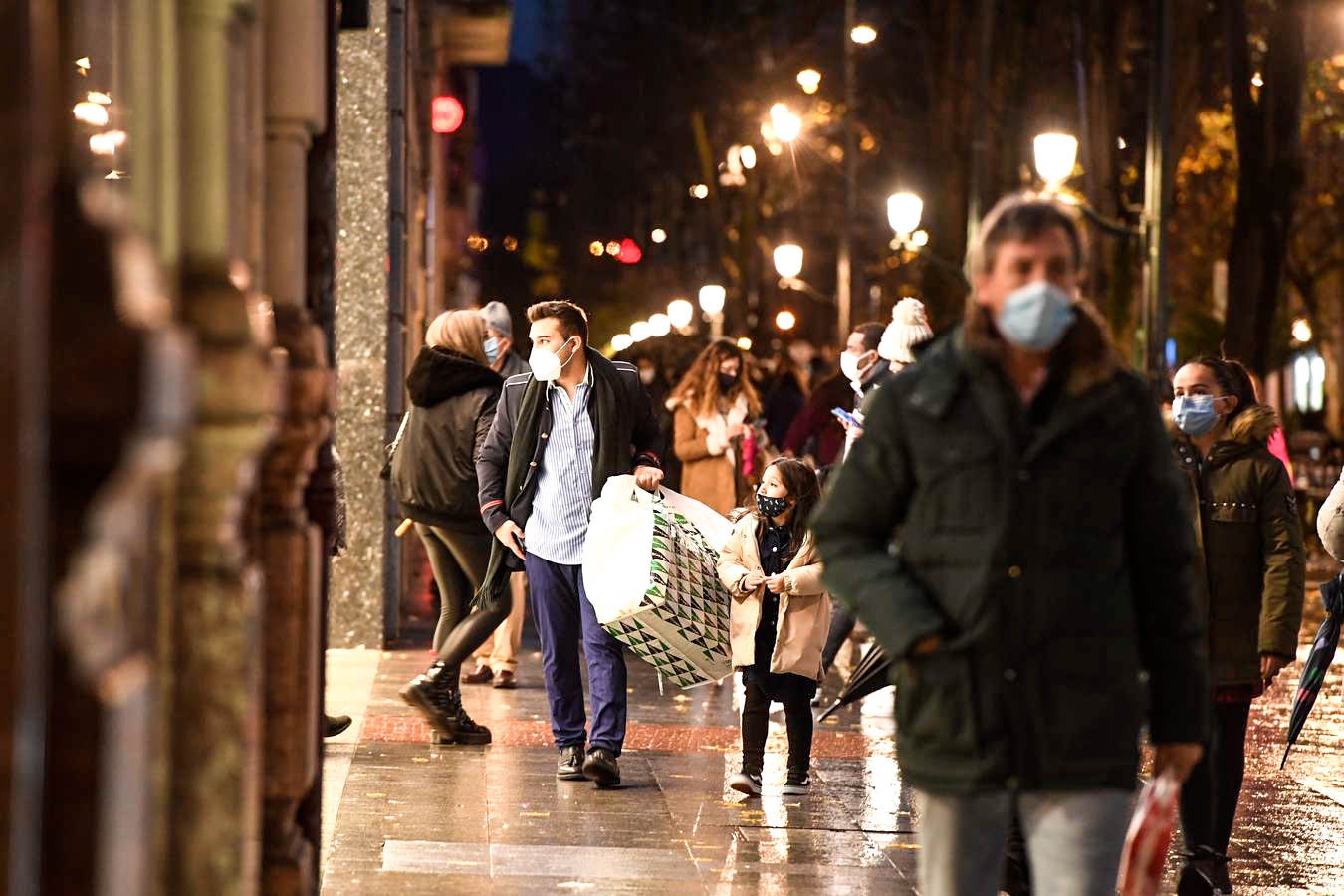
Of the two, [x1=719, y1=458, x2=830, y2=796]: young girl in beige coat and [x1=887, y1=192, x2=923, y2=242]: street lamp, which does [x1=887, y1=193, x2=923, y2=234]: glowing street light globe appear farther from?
[x1=719, y1=458, x2=830, y2=796]: young girl in beige coat

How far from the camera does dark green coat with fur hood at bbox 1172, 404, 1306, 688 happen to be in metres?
7.28

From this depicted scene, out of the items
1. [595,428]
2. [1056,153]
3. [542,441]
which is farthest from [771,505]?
[1056,153]

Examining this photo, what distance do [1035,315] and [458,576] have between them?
23.3 ft

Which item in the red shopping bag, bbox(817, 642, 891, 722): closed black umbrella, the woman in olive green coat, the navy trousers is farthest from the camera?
the navy trousers

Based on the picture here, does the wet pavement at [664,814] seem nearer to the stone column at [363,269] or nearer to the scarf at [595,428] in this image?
the scarf at [595,428]

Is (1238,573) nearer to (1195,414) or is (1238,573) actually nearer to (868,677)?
(1195,414)

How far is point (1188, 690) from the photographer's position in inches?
182

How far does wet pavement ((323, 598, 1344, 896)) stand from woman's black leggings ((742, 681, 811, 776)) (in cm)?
14

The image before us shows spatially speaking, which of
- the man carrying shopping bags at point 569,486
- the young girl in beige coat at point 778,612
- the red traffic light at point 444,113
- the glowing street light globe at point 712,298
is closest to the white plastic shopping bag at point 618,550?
the man carrying shopping bags at point 569,486

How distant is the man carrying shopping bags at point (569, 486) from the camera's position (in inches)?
369

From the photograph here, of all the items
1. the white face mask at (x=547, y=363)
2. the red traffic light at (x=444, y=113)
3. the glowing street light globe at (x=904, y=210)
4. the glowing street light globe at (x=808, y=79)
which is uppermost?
the glowing street light globe at (x=808, y=79)

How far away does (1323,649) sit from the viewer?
7969mm

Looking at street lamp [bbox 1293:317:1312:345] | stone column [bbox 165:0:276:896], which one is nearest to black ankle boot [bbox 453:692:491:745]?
stone column [bbox 165:0:276:896]

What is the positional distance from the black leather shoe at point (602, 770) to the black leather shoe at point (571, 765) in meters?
0.15
